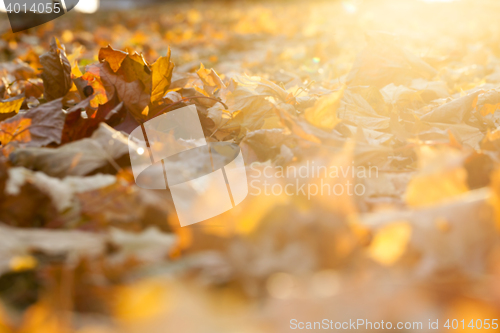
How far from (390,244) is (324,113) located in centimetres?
47

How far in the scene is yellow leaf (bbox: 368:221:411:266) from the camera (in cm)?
51

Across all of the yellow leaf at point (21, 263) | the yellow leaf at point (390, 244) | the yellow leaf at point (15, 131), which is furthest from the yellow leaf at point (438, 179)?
the yellow leaf at point (15, 131)

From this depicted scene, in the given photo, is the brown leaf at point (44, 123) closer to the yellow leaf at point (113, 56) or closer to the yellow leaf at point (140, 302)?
the yellow leaf at point (113, 56)

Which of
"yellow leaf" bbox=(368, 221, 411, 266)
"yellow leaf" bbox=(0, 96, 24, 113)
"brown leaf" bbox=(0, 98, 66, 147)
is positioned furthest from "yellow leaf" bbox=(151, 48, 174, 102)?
"yellow leaf" bbox=(368, 221, 411, 266)

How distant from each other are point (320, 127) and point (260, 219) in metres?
0.46

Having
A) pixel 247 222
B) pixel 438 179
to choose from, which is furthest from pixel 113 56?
pixel 438 179

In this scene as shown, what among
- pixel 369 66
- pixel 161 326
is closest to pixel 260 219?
pixel 161 326

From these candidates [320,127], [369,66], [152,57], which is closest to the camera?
[320,127]

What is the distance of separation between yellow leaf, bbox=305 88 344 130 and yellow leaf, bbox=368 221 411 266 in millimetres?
439

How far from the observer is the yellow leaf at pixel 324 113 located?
908mm

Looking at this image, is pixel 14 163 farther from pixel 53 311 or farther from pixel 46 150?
pixel 53 311

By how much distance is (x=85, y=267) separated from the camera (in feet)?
1.70

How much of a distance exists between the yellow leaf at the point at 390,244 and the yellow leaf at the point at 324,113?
0.44 metres

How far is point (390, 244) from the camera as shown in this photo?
515 mm
